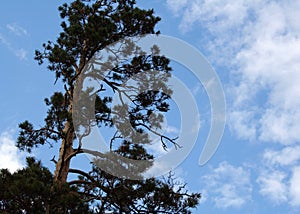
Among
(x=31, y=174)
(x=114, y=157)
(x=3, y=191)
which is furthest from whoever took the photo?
(x=114, y=157)

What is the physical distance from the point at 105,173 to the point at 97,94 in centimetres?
164

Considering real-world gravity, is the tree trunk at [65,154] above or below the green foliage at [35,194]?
above

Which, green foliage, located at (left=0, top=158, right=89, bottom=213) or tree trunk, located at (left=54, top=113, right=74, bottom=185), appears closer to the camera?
green foliage, located at (left=0, top=158, right=89, bottom=213)

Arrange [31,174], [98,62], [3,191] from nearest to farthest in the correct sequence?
1. [31,174]
2. [3,191]
3. [98,62]

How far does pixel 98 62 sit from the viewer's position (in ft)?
30.5

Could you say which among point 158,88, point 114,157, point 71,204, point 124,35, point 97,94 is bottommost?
point 71,204

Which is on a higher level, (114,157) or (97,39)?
(97,39)

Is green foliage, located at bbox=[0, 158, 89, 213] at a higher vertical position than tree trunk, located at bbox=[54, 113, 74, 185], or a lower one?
lower

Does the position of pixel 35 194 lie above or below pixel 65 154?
below

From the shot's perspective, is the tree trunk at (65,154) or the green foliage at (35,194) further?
the tree trunk at (65,154)

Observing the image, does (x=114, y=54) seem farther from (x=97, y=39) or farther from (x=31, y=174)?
(x=31, y=174)

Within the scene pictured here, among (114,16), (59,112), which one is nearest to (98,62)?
(114,16)

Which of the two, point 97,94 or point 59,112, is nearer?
point 59,112

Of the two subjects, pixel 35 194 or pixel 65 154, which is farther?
pixel 65 154
